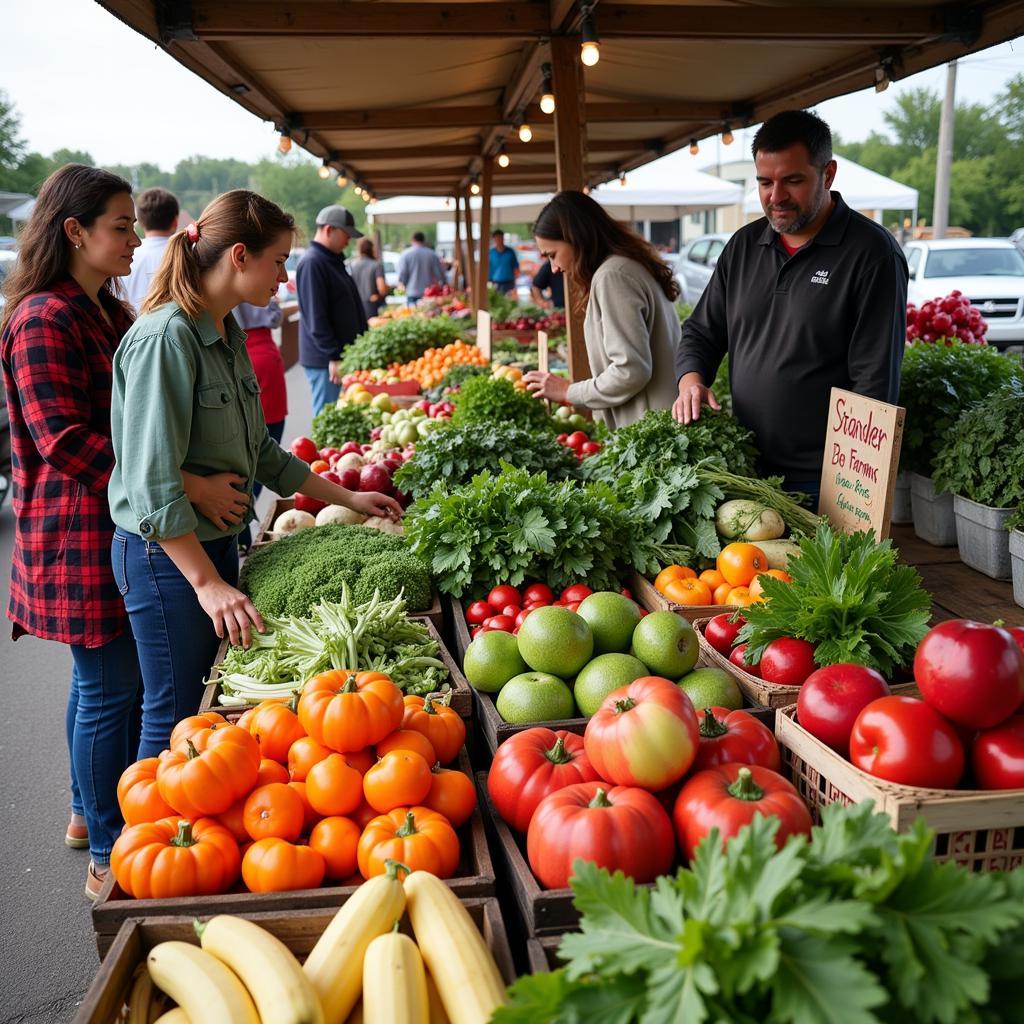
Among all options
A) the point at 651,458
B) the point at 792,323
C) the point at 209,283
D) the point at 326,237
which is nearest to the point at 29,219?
the point at 209,283

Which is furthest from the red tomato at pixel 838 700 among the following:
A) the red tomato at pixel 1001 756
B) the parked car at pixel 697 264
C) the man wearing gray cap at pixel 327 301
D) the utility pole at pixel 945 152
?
the utility pole at pixel 945 152

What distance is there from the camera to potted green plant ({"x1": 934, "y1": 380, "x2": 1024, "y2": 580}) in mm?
3623

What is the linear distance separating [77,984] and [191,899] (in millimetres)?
1625

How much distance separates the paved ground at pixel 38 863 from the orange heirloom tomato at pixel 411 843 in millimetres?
1637

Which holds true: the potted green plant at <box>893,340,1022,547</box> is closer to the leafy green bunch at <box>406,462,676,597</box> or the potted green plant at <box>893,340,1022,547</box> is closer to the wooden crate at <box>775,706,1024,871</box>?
the leafy green bunch at <box>406,462,676,597</box>

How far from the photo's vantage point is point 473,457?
384 cm

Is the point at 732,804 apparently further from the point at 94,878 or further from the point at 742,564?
the point at 94,878

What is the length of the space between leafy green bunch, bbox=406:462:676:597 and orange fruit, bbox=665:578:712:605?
222 millimetres

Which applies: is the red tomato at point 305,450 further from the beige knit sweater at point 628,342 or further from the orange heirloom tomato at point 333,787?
the orange heirloom tomato at point 333,787

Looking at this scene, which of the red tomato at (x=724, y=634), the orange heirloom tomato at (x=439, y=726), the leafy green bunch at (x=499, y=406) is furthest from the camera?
the leafy green bunch at (x=499, y=406)

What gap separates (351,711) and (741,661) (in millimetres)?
1016

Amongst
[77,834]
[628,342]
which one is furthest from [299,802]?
[628,342]

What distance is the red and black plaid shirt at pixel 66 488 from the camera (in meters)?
2.76

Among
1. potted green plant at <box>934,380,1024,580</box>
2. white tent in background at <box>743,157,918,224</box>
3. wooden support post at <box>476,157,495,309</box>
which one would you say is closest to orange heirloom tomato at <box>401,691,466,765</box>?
potted green plant at <box>934,380,1024,580</box>
